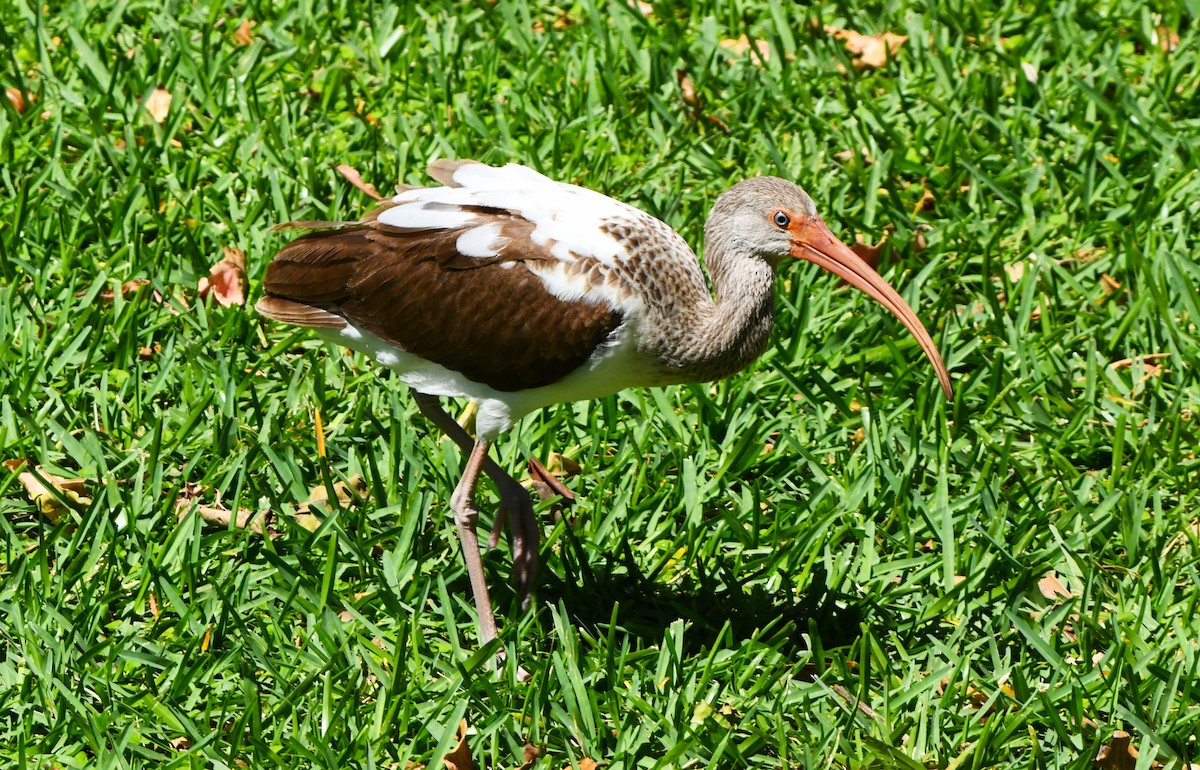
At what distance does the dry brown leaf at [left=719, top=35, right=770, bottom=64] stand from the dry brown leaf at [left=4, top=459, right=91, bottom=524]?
379 cm

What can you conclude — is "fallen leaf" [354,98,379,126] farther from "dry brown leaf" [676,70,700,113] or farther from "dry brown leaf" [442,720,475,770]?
"dry brown leaf" [442,720,475,770]

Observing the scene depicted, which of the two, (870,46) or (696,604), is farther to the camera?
(870,46)

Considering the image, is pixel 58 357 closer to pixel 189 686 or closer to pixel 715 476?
pixel 189 686

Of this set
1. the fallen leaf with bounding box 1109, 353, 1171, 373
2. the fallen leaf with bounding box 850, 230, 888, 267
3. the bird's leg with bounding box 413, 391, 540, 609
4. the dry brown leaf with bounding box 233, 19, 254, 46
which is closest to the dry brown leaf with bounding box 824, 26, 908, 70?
the fallen leaf with bounding box 850, 230, 888, 267

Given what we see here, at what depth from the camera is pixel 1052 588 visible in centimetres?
498

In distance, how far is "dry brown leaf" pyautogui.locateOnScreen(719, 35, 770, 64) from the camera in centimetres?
740

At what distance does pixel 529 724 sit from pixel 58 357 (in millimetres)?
2327

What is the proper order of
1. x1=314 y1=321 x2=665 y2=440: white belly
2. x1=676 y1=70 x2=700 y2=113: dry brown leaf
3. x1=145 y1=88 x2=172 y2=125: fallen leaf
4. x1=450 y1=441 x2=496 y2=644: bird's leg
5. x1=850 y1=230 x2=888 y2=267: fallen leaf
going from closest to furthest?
x1=314 y1=321 x2=665 y2=440: white belly
x1=450 y1=441 x2=496 y2=644: bird's leg
x1=850 y1=230 x2=888 y2=267: fallen leaf
x1=145 y1=88 x2=172 y2=125: fallen leaf
x1=676 y1=70 x2=700 y2=113: dry brown leaf

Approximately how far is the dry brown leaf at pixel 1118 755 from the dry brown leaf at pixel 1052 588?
0.66 metres

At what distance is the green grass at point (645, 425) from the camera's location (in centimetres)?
446

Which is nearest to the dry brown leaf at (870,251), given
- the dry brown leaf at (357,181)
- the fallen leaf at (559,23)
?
the dry brown leaf at (357,181)

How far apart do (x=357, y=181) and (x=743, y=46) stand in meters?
2.18

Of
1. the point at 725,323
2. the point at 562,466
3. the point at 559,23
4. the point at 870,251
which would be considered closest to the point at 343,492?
the point at 562,466

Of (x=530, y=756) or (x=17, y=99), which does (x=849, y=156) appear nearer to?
(x=530, y=756)
